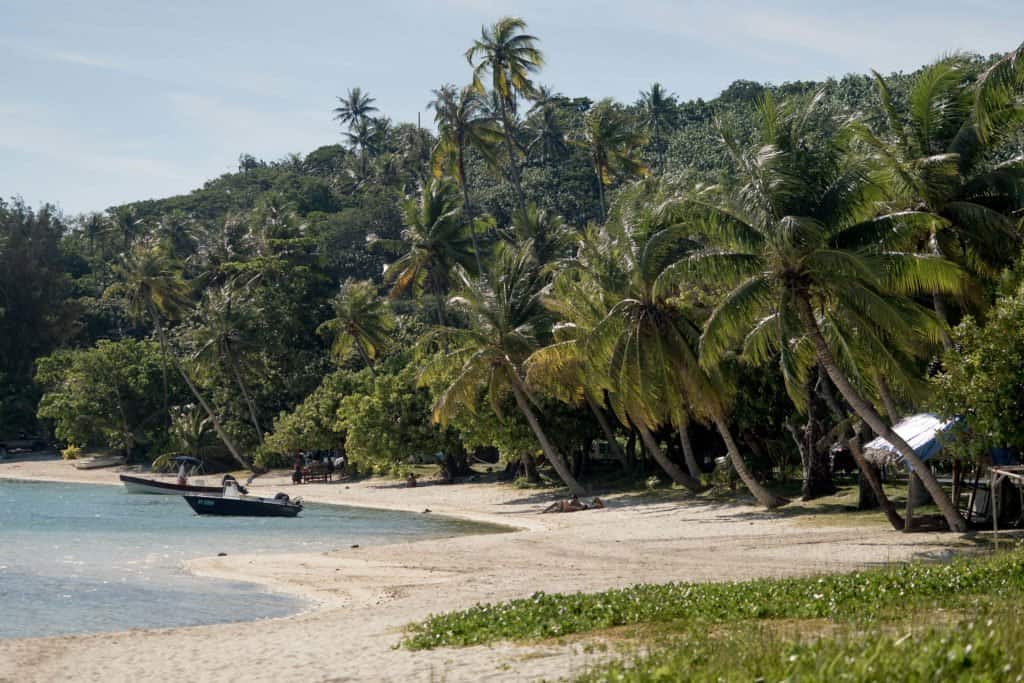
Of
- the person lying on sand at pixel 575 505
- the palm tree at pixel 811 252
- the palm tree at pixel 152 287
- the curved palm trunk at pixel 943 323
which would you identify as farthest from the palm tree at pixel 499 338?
the palm tree at pixel 152 287

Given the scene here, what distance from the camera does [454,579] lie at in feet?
70.1

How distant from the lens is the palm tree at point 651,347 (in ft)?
98.3

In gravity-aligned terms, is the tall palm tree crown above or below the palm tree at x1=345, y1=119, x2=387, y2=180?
below

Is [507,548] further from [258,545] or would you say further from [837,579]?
[837,579]

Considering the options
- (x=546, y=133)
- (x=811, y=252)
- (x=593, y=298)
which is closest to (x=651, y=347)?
(x=593, y=298)

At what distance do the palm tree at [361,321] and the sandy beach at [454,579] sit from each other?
23353mm

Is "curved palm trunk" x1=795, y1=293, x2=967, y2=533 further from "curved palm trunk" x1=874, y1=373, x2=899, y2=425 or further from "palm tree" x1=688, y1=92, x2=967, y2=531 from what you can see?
"curved palm trunk" x1=874, y1=373, x2=899, y2=425

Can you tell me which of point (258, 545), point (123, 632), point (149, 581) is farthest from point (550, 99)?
point (123, 632)

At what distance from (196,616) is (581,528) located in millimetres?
13149

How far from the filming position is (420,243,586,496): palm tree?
37625 mm

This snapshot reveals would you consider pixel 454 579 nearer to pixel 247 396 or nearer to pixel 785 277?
pixel 785 277

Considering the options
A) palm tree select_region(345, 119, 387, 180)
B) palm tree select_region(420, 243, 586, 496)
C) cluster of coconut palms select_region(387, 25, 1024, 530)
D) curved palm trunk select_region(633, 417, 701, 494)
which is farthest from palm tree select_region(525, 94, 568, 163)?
cluster of coconut palms select_region(387, 25, 1024, 530)

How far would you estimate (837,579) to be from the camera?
14.0m

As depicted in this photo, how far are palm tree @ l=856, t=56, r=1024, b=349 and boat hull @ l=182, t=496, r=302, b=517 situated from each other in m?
25.6
